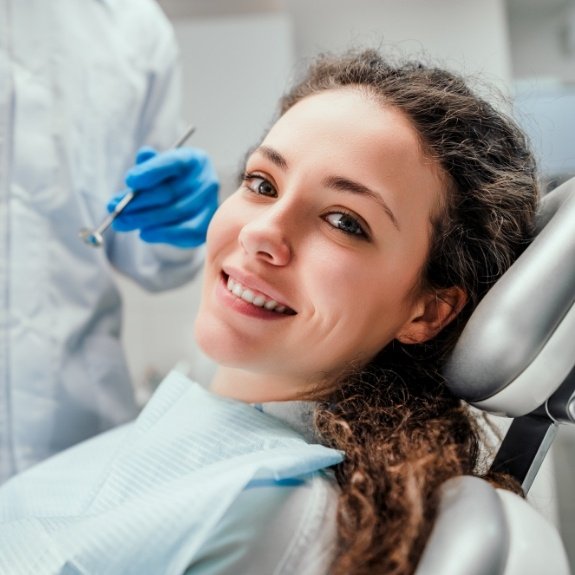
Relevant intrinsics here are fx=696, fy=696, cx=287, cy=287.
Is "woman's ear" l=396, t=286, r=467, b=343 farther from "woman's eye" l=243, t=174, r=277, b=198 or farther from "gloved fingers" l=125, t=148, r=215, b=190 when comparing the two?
"gloved fingers" l=125, t=148, r=215, b=190

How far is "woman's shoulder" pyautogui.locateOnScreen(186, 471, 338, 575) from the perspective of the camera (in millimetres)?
716

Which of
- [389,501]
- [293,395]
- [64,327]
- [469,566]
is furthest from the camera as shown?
[64,327]

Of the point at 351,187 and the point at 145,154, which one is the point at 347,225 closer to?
the point at 351,187

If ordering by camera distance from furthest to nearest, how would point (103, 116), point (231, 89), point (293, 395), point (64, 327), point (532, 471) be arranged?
point (231, 89)
point (103, 116)
point (64, 327)
point (293, 395)
point (532, 471)

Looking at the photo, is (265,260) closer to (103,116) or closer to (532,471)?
(532,471)

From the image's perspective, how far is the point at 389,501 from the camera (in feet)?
2.43

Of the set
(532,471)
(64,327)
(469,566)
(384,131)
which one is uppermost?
(384,131)

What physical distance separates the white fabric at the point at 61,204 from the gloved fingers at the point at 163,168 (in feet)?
0.59

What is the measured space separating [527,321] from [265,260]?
0.33 m

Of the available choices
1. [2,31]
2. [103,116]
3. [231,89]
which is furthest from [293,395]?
[231,89]

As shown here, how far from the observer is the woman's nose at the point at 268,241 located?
0.89 meters

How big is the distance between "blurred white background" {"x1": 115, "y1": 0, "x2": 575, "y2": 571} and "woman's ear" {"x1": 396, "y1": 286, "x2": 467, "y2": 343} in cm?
183

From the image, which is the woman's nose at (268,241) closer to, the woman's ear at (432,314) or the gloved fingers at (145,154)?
the woman's ear at (432,314)

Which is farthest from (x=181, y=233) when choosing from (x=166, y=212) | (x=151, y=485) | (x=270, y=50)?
(x=270, y=50)
